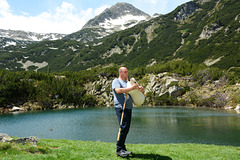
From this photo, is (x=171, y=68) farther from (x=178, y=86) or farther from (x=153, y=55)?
(x=153, y=55)

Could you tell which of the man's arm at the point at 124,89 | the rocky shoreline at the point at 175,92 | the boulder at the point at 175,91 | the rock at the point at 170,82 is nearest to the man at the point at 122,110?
the man's arm at the point at 124,89

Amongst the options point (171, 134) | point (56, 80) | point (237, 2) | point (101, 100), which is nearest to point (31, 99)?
point (56, 80)

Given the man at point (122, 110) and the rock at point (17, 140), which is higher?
the man at point (122, 110)

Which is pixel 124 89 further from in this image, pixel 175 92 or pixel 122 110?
pixel 175 92

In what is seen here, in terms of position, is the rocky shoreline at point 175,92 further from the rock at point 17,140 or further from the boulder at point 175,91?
the rock at point 17,140

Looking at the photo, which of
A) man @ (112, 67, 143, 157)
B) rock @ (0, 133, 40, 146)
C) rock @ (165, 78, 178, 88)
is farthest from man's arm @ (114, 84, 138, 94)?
rock @ (165, 78, 178, 88)

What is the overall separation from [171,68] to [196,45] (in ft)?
205

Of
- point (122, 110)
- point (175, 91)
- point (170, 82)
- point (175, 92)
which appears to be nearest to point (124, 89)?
point (122, 110)

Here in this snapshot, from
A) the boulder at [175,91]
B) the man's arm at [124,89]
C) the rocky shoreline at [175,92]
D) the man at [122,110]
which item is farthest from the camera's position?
the boulder at [175,91]

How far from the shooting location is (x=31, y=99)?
89.2 metres

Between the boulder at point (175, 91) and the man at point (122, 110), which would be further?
the boulder at point (175, 91)

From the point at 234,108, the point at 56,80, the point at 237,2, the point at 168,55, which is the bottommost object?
the point at 234,108

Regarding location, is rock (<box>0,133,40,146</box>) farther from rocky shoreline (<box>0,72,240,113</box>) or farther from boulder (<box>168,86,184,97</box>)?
boulder (<box>168,86,184,97</box>)

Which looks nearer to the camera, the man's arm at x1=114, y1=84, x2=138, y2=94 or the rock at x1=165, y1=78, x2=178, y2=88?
the man's arm at x1=114, y1=84, x2=138, y2=94
